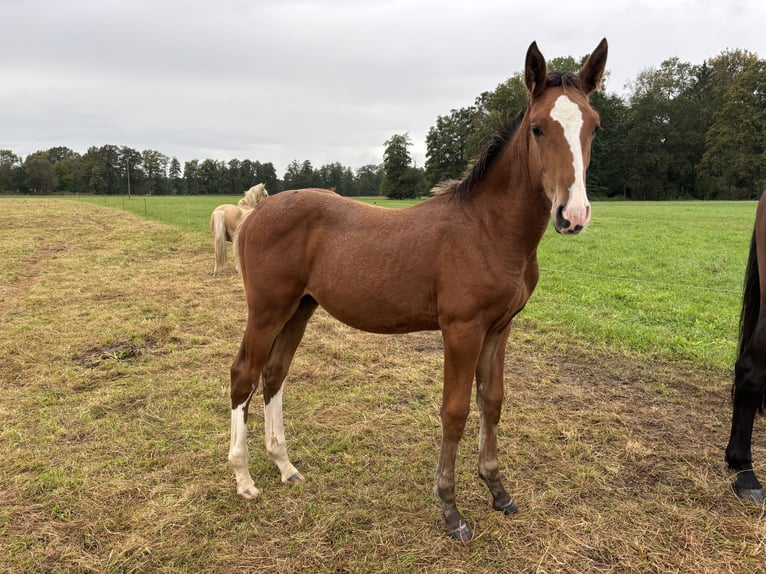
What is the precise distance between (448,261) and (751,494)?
251 centimetres

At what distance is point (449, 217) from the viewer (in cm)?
266

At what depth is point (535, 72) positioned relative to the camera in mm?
2275

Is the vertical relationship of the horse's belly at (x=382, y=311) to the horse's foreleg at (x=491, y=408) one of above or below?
above

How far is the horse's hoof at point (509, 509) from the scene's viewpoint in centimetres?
282

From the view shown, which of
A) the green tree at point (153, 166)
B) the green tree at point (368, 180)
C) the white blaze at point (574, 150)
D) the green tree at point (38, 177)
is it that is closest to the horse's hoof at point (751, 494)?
the white blaze at point (574, 150)

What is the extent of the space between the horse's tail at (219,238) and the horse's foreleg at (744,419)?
31.4ft

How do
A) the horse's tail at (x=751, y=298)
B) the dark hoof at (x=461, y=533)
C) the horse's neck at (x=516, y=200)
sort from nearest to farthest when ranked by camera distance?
the horse's neck at (x=516, y=200), the dark hoof at (x=461, y=533), the horse's tail at (x=751, y=298)

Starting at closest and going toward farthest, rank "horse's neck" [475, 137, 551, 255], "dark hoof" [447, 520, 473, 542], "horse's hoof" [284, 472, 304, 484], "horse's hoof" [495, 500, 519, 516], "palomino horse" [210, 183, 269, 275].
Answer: "horse's neck" [475, 137, 551, 255] → "dark hoof" [447, 520, 473, 542] → "horse's hoof" [495, 500, 519, 516] → "horse's hoof" [284, 472, 304, 484] → "palomino horse" [210, 183, 269, 275]

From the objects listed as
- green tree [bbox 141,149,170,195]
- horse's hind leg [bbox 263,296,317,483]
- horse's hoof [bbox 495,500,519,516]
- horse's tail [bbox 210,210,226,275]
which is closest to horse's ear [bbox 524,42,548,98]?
horse's hind leg [bbox 263,296,317,483]

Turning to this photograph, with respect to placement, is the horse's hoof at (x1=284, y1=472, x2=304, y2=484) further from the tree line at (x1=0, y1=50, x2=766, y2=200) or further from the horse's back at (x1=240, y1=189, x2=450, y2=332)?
the tree line at (x1=0, y1=50, x2=766, y2=200)

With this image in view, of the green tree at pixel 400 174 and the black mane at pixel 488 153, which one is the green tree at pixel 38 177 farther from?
the black mane at pixel 488 153

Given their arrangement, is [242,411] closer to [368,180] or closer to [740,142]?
[740,142]

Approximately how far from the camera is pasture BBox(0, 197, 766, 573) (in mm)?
2486

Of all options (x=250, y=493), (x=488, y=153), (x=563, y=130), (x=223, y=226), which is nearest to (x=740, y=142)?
(x=223, y=226)
